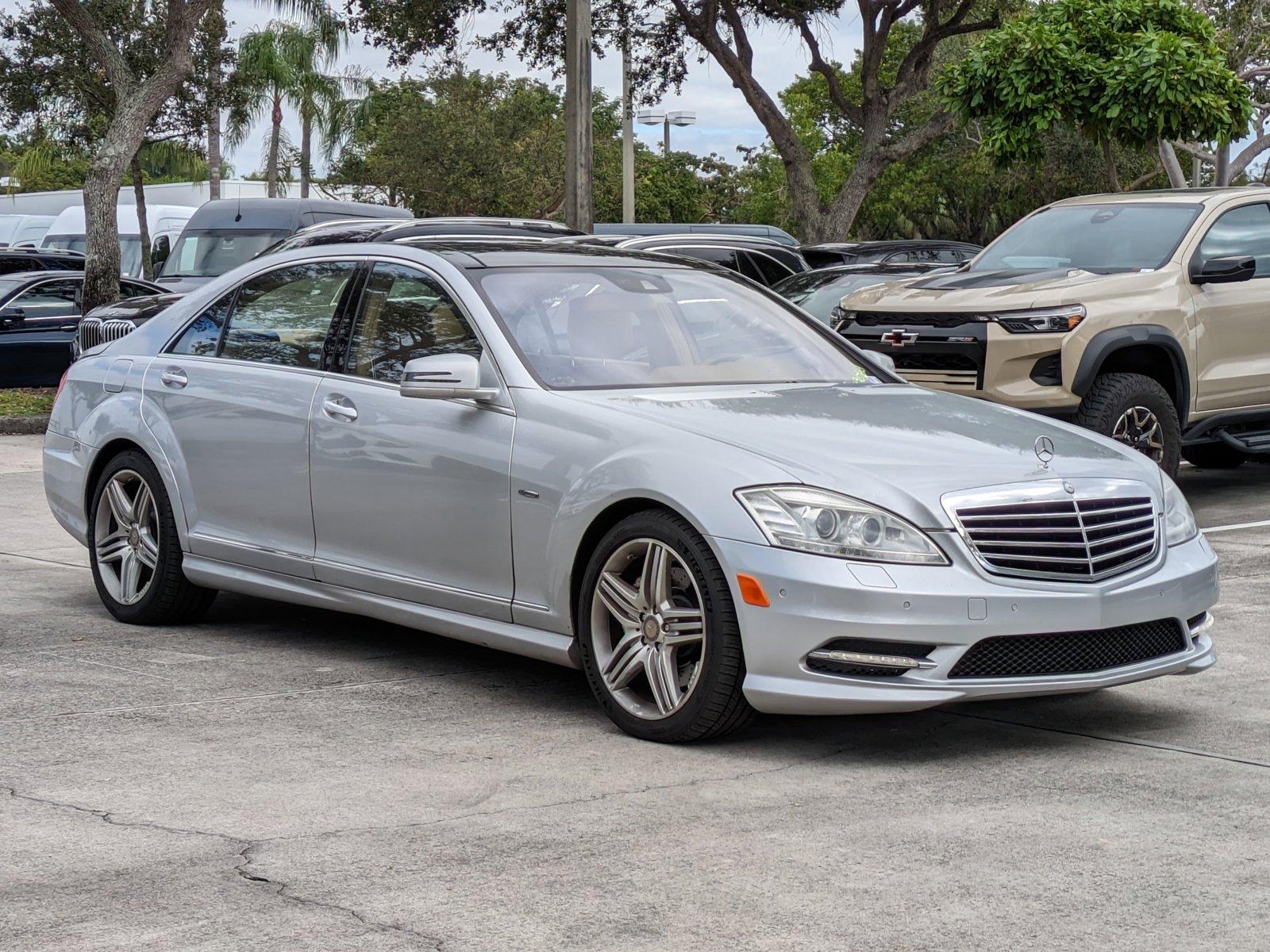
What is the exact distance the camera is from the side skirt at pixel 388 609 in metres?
5.79

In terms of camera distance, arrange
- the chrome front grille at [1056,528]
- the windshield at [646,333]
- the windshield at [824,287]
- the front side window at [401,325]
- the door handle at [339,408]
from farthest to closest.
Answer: the windshield at [824,287]
the door handle at [339,408]
the front side window at [401,325]
the windshield at [646,333]
the chrome front grille at [1056,528]

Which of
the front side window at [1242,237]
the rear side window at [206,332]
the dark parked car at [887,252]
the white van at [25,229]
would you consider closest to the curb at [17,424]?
the dark parked car at [887,252]

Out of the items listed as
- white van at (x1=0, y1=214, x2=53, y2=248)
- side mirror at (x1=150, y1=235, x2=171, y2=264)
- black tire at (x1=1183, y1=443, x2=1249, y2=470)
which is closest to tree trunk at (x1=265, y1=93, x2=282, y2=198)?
white van at (x1=0, y1=214, x2=53, y2=248)

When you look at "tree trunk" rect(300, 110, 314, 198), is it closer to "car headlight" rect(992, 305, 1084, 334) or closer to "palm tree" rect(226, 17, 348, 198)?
"palm tree" rect(226, 17, 348, 198)

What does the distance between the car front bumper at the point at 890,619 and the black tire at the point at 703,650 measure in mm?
56

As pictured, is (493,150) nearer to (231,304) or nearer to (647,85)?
(647,85)

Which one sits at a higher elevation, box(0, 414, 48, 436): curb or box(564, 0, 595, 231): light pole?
box(564, 0, 595, 231): light pole

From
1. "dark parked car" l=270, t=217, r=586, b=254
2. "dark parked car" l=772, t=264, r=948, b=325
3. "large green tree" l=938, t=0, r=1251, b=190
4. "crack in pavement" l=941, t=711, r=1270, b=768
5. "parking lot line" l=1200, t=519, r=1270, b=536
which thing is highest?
"large green tree" l=938, t=0, r=1251, b=190

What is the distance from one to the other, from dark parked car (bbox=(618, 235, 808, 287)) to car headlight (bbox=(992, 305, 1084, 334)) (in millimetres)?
8328

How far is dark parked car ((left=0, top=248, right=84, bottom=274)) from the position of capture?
2144 cm

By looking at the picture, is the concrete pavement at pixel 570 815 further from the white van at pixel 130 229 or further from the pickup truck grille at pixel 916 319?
the white van at pixel 130 229

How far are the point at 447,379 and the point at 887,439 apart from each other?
→ 1.46 metres

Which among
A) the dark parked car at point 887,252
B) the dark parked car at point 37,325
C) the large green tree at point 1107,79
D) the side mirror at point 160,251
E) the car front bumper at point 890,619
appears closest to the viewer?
the car front bumper at point 890,619

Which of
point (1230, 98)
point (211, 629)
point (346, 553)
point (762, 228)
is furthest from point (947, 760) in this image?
point (762, 228)
